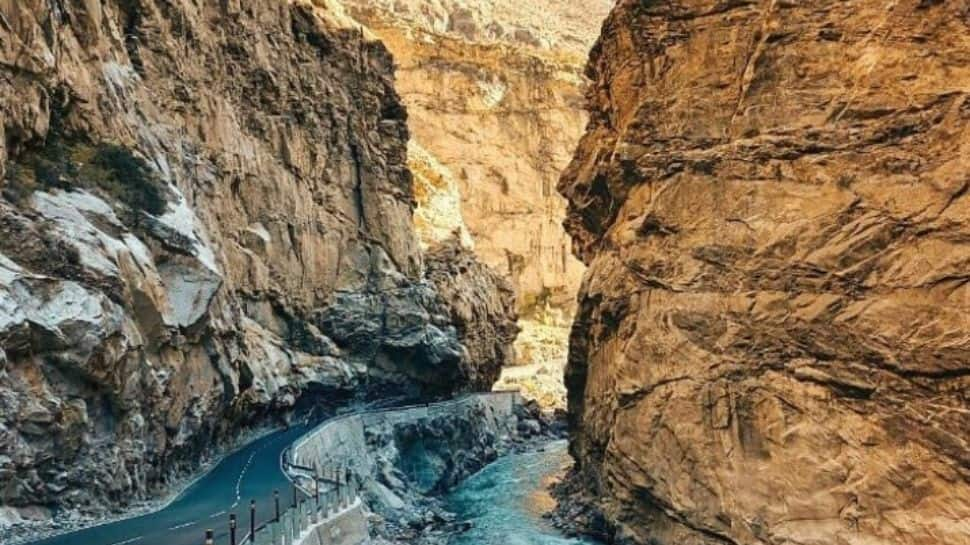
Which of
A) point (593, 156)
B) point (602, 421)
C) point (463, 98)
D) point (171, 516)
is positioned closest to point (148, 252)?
point (171, 516)

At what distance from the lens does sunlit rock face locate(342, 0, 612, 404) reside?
102 metres

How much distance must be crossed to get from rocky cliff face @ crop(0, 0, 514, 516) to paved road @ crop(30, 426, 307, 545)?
148cm

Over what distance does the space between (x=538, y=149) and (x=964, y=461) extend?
91.8 m

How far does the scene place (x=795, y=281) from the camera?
22.3 m

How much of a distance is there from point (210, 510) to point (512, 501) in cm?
2050

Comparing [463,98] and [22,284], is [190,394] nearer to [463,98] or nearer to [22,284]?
[22,284]

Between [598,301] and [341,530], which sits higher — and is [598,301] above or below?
above

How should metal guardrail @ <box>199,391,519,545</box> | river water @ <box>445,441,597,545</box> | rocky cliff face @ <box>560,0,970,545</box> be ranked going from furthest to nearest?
1. river water @ <box>445,441,597,545</box>
2. rocky cliff face @ <box>560,0,970,545</box>
3. metal guardrail @ <box>199,391,519,545</box>

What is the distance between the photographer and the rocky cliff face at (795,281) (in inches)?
773

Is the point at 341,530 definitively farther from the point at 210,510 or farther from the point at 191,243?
the point at 191,243

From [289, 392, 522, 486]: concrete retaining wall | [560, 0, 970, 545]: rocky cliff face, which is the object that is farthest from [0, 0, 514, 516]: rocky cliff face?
[560, 0, 970, 545]: rocky cliff face

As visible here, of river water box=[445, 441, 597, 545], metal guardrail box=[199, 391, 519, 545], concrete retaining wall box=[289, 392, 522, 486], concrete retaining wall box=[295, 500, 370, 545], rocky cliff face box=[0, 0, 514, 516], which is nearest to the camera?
metal guardrail box=[199, 391, 519, 545]

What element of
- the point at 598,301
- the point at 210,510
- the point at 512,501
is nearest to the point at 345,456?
the point at 512,501

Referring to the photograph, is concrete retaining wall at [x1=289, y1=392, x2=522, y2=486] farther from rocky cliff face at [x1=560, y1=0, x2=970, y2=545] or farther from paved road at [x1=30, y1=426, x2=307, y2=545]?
rocky cliff face at [x1=560, y1=0, x2=970, y2=545]
